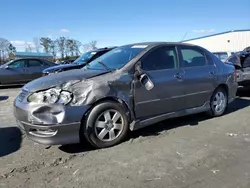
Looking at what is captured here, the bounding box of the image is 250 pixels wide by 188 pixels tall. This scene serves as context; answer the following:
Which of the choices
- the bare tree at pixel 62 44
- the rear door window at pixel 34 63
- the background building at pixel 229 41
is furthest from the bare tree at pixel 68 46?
the rear door window at pixel 34 63

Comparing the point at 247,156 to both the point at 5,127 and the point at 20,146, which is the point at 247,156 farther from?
the point at 5,127

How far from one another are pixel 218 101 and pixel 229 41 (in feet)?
131

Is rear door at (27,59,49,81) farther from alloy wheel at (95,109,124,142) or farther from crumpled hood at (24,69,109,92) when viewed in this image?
alloy wheel at (95,109,124,142)

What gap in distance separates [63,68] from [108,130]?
5.95 metres

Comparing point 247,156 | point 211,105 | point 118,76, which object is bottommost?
point 247,156

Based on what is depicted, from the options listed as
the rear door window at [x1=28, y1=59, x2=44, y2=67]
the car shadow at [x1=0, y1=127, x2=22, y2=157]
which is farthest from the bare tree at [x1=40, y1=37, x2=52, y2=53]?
the car shadow at [x1=0, y1=127, x2=22, y2=157]

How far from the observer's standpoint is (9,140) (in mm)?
4738

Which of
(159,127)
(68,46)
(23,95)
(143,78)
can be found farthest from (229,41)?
(23,95)

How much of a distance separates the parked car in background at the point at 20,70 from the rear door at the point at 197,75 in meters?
10.1

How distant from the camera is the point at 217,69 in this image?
5.93 metres

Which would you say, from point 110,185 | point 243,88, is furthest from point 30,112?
point 243,88

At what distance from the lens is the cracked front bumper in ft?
12.5

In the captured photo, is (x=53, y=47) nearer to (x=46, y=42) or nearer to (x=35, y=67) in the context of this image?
(x=46, y=42)

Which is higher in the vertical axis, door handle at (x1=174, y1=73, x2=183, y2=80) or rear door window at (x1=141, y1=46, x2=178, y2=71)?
rear door window at (x1=141, y1=46, x2=178, y2=71)
